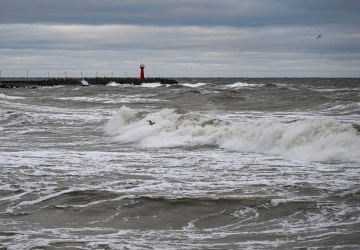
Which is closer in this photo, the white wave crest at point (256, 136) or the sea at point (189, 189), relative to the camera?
the sea at point (189, 189)

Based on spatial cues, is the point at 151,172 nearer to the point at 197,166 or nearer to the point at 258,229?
the point at 197,166

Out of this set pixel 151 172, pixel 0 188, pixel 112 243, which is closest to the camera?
pixel 112 243

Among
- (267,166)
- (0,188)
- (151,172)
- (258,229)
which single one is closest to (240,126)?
(267,166)

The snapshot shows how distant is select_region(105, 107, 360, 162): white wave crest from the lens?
13820 millimetres

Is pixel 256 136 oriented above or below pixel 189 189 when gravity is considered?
above

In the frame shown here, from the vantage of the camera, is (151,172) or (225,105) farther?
(225,105)

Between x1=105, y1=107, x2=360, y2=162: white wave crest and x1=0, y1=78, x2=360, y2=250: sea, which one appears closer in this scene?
x1=0, y1=78, x2=360, y2=250: sea

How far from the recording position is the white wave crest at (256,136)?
45.3 feet

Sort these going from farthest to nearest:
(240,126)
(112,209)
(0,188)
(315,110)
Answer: (315,110)
(240,126)
(0,188)
(112,209)

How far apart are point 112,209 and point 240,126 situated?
32.2 ft

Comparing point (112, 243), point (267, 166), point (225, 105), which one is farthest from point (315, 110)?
point (112, 243)

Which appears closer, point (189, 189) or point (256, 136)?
point (189, 189)

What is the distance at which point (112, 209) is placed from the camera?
849cm

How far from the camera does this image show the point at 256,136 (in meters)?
16.2
